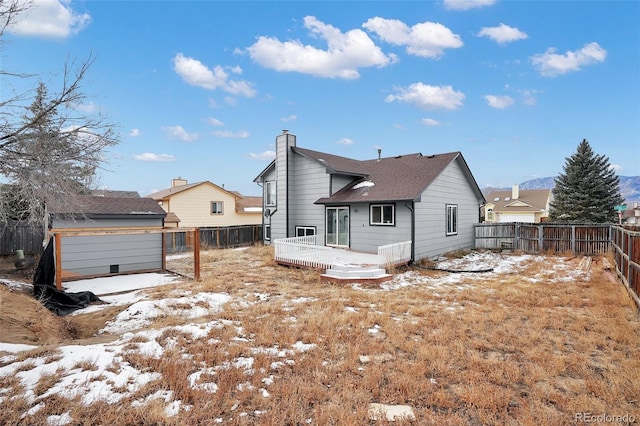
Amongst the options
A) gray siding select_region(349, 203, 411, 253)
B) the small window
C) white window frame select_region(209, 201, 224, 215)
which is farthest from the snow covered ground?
the small window

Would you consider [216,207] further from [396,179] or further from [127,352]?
[127,352]

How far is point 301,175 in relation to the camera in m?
18.4

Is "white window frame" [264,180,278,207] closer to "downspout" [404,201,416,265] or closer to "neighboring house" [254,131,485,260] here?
"neighboring house" [254,131,485,260]

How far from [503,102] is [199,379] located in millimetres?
33102

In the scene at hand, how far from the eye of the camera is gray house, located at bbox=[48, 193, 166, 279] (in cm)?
1099

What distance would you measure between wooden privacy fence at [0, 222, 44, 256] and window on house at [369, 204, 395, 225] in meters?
15.2

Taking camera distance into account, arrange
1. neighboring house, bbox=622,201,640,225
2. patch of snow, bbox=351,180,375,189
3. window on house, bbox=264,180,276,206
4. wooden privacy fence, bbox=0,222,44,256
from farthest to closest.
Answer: window on house, bbox=264,180,276,206
patch of snow, bbox=351,180,375,189
neighboring house, bbox=622,201,640,225
wooden privacy fence, bbox=0,222,44,256

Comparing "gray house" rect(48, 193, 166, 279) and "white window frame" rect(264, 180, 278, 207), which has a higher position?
"white window frame" rect(264, 180, 278, 207)

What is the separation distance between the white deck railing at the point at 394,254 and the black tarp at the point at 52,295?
897 centimetres

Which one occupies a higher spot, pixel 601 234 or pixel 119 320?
pixel 601 234

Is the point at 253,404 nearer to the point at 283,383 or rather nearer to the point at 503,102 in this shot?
the point at 283,383

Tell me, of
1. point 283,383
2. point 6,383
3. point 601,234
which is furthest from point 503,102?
point 6,383

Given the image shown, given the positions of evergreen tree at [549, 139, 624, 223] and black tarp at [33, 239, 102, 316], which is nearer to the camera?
black tarp at [33, 239, 102, 316]

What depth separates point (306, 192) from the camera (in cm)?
1819
